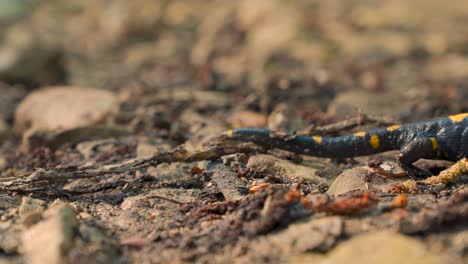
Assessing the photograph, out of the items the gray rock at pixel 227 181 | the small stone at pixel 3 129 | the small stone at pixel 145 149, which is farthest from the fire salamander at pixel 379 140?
the small stone at pixel 3 129

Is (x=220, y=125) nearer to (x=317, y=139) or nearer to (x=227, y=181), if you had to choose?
(x=317, y=139)

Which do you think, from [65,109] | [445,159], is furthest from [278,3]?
[445,159]

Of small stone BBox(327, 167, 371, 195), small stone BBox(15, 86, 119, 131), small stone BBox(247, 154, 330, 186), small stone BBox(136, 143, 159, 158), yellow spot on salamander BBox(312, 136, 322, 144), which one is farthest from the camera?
small stone BBox(15, 86, 119, 131)

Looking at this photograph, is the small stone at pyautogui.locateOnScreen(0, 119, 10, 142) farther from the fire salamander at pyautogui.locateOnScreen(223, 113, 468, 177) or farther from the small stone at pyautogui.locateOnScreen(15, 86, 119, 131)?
the fire salamander at pyautogui.locateOnScreen(223, 113, 468, 177)

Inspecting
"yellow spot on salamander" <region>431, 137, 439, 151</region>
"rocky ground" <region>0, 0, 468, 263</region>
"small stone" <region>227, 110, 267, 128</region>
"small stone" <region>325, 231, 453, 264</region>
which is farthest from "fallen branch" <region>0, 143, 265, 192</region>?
"small stone" <region>325, 231, 453, 264</region>

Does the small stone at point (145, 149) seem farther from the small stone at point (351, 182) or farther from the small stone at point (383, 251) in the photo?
the small stone at point (383, 251)

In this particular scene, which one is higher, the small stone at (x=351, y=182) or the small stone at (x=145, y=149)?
the small stone at (x=145, y=149)
